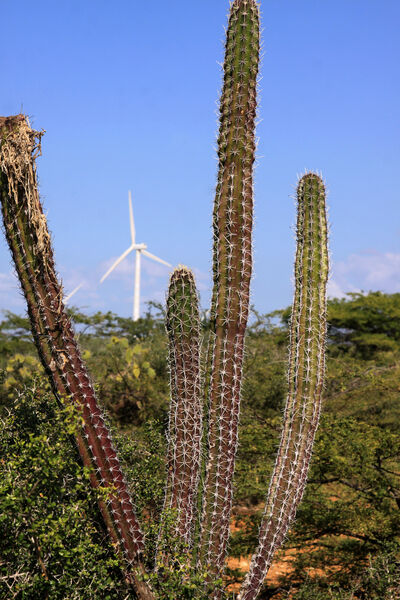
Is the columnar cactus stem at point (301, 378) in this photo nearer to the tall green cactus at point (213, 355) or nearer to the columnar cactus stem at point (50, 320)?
the tall green cactus at point (213, 355)

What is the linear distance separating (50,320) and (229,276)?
1.50 meters

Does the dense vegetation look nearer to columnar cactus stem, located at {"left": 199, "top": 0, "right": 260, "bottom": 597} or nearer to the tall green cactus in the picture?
the tall green cactus

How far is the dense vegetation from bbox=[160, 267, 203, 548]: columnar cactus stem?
0.37 meters

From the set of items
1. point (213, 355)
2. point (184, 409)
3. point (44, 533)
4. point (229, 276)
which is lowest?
point (44, 533)

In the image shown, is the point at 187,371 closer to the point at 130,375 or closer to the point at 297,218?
the point at 297,218

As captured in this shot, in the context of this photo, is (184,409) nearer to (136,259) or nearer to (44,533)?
(44,533)

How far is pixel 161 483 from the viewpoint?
6.11m

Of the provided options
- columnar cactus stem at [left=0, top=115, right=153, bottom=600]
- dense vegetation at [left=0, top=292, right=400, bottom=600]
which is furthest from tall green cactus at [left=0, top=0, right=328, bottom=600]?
dense vegetation at [left=0, top=292, right=400, bottom=600]

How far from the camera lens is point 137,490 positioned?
592 centimetres

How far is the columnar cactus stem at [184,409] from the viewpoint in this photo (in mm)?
5266

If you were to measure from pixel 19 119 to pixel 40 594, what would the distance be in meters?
3.18

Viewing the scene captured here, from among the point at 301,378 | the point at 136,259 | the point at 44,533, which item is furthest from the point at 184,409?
the point at 136,259

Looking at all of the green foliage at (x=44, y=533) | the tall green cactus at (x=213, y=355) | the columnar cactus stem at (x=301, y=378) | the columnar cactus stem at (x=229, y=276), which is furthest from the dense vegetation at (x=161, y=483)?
the columnar cactus stem at (x=301, y=378)

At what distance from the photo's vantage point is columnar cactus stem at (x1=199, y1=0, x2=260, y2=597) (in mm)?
5289
